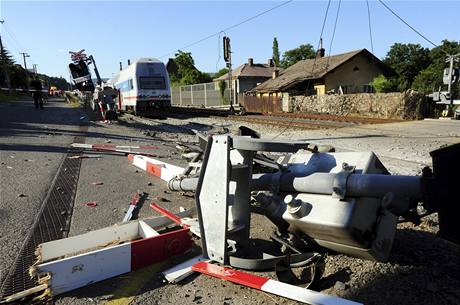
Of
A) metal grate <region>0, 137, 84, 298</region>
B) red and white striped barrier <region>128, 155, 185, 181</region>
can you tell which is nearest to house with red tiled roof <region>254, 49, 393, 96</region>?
red and white striped barrier <region>128, 155, 185, 181</region>

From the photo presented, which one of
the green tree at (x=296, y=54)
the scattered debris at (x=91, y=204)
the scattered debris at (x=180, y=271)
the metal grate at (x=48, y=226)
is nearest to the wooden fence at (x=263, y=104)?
the metal grate at (x=48, y=226)

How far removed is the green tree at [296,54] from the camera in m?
85.9

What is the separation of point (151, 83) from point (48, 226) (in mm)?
21399

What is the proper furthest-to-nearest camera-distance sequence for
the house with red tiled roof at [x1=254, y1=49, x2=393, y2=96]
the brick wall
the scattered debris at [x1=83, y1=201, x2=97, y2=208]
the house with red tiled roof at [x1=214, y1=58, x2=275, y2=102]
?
the house with red tiled roof at [x1=214, y1=58, x2=275, y2=102]
the house with red tiled roof at [x1=254, y1=49, x2=393, y2=96]
the brick wall
the scattered debris at [x1=83, y1=201, x2=97, y2=208]

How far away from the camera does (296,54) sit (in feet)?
288

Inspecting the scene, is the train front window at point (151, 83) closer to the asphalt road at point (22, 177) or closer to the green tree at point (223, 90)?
the asphalt road at point (22, 177)

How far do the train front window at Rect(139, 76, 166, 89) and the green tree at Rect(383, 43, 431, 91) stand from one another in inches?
2155

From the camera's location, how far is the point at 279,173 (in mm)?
3377

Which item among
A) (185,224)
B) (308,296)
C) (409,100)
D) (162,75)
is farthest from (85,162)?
(409,100)

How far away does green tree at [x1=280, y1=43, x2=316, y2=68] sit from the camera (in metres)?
85.9

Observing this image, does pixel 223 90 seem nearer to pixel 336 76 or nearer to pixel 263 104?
pixel 263 104

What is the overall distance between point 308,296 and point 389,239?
0.89 metres

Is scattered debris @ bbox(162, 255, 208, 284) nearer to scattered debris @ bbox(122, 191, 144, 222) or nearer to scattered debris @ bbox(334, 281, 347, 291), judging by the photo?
scattered debris @ bbox(334, 281, 347, 291)

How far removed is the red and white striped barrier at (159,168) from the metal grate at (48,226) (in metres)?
1.13
